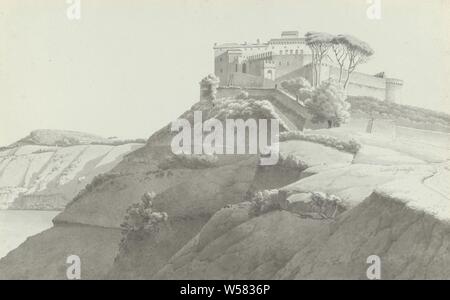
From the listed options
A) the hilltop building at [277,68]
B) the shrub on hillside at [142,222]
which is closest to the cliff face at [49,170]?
the shrub on hillside at [142,222]

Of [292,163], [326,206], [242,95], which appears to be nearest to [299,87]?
[242,95]

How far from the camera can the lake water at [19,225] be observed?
25.7 m

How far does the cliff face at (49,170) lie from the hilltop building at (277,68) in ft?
17.0

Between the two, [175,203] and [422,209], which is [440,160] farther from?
[175,203]

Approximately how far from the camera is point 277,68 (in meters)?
30.0

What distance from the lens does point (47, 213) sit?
89.1 ft

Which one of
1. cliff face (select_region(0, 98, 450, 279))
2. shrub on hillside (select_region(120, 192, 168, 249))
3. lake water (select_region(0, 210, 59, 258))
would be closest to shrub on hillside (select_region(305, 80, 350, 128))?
cliff face (select_region(0, 98, 450, 279))

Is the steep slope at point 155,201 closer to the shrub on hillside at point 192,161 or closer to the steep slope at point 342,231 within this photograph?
the shrub on hillside at point 192,161

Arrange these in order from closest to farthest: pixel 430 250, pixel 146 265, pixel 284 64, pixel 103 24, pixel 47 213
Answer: pixel 430 250, pixel 146 265, pixel 103 24, pixel 47 213, pixel 284 64

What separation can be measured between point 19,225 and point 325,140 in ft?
40.7

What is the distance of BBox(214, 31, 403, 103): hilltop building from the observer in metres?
27.9

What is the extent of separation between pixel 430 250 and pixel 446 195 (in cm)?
208

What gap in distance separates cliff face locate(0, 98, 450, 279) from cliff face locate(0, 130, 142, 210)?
1.27 metres
